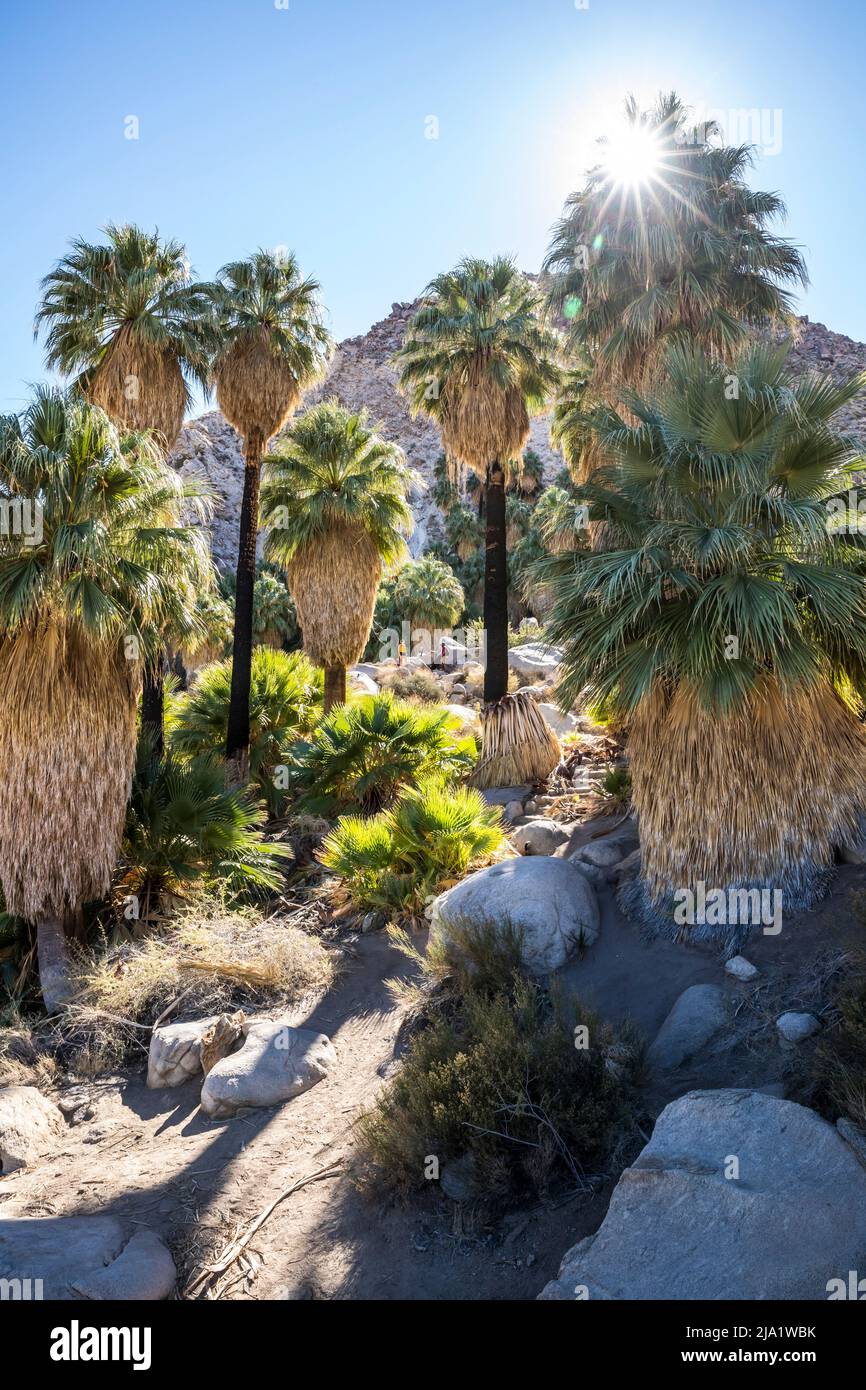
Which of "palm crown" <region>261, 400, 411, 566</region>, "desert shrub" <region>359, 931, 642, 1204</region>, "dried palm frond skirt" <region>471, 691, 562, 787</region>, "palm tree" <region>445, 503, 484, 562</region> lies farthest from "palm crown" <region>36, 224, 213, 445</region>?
"palm tree" <region>445, 503, 484, 562</region>

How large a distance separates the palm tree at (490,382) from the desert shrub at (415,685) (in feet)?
41.2

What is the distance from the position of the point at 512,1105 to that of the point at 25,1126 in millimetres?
4434

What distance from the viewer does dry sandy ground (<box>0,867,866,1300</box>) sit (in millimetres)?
4703

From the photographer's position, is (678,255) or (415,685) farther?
(415,685)

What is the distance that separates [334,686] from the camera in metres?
18.7

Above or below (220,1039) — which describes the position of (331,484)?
above

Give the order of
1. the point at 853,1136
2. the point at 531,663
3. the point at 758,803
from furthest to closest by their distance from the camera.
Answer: the point at 531,663 → the point at 758,803 → the point at 853,1136

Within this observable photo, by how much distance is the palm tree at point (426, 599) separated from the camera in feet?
127

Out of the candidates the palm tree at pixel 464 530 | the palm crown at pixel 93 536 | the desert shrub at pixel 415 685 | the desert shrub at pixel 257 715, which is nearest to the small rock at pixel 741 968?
the palm crown at pixel 93 536

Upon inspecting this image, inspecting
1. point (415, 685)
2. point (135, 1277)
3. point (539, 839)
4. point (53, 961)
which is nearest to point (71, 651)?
point (53, 961)

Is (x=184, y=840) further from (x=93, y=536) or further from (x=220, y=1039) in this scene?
(x=93, y=536)

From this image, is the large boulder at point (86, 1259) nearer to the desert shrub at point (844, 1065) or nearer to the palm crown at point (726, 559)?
the desert shrub at point (844, 1065)

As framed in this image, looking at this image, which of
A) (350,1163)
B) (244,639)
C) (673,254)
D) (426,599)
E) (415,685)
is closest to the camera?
(350,1163)

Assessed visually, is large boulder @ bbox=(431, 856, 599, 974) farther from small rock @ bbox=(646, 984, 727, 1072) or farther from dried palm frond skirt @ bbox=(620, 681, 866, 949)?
small rock @ bbox=(646, 984, 727, 1072)
